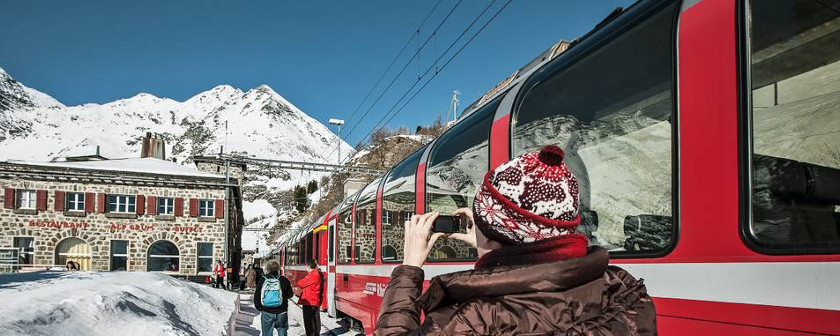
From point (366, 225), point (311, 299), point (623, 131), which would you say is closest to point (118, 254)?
point (311, 299)

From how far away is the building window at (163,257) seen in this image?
113ft

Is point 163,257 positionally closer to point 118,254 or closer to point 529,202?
point 118,254

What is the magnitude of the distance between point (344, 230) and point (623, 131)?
911 centimetres

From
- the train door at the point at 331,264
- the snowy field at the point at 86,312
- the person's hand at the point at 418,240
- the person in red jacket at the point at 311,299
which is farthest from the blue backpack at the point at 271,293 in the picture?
the person's hand at the point at 418,240

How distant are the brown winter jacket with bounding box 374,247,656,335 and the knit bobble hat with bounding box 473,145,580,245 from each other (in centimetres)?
11

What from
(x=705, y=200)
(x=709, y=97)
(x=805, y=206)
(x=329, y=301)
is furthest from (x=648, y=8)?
(x=329, y=301)

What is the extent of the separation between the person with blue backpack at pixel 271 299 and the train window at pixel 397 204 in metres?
1.57

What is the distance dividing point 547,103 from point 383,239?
4755 mm

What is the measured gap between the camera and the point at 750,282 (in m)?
2.06

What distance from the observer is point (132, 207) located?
113ft

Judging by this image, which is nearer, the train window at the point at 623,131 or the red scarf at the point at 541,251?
the red scarf at the point at 541,251

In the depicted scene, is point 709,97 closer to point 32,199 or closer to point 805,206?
point 805,206

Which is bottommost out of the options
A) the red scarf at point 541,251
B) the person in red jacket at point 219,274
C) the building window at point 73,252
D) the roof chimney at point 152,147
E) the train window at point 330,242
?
the person in red jacket at point 219,274

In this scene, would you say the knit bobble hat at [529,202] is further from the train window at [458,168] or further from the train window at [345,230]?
the train window at [345,230]
